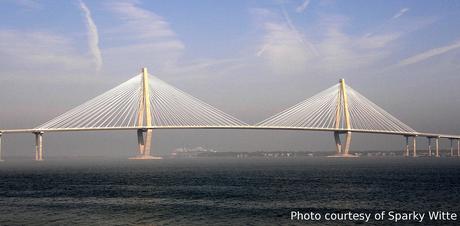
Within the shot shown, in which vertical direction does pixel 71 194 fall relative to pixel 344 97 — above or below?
below

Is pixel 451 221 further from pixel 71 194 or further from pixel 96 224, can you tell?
pixel 71 194

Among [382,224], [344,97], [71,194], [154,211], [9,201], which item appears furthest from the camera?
[344,97]

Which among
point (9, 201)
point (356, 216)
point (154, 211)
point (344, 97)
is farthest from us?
point (344, 97)

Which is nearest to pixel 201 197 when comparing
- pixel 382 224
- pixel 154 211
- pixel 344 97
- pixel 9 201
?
pixel 154 211

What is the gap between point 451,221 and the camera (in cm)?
2836

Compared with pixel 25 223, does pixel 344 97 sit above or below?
above

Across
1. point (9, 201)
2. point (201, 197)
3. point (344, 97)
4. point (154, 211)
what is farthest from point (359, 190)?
point (344, 97)

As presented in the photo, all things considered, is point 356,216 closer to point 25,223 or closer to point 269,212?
point 269,212

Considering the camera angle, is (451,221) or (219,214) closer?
(451,221)

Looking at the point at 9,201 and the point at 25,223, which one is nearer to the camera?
the point at 25,223

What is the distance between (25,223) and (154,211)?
7.34m

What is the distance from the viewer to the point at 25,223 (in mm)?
28984

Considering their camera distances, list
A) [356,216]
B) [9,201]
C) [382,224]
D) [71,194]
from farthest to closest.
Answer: [71,194], [9,201], [356,216], [382,224]

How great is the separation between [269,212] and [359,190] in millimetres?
16058
